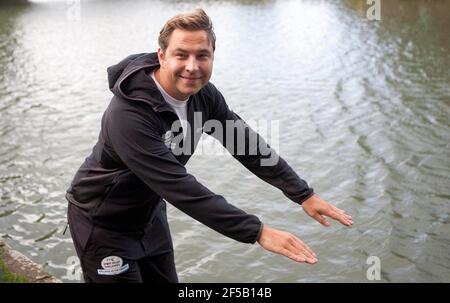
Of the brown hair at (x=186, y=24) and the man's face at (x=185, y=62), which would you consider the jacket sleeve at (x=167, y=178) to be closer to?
the man's face at (x=185, y=62)

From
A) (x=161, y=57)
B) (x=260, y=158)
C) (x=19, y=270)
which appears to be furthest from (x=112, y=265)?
(x=19, y=270)

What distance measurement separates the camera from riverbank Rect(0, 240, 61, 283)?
5.07m

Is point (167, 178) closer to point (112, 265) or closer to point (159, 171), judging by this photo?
point (159, 171)

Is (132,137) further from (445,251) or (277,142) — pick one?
(277,142)

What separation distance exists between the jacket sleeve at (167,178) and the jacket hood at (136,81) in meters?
0.11

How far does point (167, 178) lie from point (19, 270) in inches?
125

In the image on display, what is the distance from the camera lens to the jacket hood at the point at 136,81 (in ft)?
9.71

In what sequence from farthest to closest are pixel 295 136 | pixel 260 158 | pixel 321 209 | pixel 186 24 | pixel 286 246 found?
pixel 295 136 → pixel 260 158 → pixel 321 209 → pixel 186 24 → pixel 286 246

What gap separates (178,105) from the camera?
3188 millimetres

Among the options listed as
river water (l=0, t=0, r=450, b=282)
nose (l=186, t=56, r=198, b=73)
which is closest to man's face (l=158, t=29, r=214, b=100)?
nose (l=186, t=56, r=198, b=73)

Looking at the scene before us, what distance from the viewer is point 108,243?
3.44 metres

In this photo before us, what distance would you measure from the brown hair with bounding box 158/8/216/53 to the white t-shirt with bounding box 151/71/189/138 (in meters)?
0.22

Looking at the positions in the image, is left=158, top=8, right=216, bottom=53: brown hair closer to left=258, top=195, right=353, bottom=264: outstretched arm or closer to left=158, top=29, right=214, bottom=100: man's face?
left=158, top=29, right=214, bottom=100: man's face
